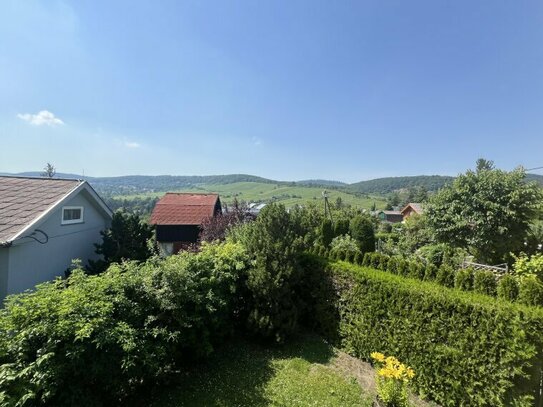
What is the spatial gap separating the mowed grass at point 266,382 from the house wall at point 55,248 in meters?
4.65

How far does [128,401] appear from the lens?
4656mm

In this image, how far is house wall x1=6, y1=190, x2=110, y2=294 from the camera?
21.7ft

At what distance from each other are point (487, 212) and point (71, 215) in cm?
1717

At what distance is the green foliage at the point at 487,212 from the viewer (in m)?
13.4

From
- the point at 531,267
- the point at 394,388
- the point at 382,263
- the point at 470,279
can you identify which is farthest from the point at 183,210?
the point at 531,267

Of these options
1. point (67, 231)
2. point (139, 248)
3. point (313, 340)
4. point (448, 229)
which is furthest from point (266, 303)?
point (448, 229)

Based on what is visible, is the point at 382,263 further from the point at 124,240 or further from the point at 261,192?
the point at 261,192

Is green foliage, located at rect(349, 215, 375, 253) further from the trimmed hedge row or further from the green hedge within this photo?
the green hedge

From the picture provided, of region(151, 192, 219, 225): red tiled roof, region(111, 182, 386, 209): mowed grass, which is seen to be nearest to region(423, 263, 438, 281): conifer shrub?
region(151, 192, 219, 225): red tiled roof

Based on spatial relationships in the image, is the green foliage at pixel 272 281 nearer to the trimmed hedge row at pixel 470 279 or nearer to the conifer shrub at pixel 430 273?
the trimmed hedge row at pixel 470 279

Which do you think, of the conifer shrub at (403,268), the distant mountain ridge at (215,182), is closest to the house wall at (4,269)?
the conifer shrub at (403,268)

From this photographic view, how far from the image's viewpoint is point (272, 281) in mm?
6660

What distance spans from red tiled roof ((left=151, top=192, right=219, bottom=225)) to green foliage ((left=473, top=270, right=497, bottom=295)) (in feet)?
55.6

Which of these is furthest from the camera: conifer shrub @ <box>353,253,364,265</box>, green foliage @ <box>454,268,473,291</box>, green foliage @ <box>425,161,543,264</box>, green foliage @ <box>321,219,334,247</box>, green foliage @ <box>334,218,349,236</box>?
green foliage @ <box>334,218,349,236</box>
